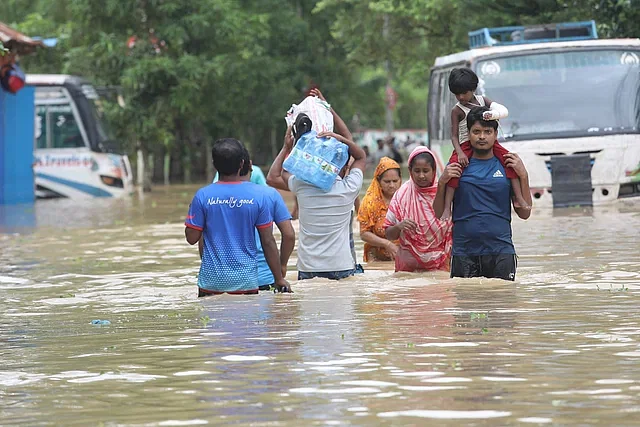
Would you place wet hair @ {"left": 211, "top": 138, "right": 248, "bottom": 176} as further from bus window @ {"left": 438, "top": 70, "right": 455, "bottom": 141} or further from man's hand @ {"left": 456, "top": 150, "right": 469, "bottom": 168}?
bus window @ {"left": 438, "top": 70, "right": 455, "bottom": 141}

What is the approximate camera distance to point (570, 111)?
2377 centimetres

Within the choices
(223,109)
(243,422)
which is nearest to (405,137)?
(223,109)

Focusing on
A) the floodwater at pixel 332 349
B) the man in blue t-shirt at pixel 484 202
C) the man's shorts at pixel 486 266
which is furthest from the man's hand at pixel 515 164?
the floodwater at pixel 332 349

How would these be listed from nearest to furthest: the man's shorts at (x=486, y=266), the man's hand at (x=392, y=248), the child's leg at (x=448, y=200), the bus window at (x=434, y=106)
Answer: the child's leg at (x=448, y=200) → the man's shorts at (x=486, y=266) → the man's hand at (x=392, y=248) → the bus window at (x=434, y=106)

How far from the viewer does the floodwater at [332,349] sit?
6.67 metres

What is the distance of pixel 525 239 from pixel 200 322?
27.0ft

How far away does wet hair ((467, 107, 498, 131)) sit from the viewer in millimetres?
10688

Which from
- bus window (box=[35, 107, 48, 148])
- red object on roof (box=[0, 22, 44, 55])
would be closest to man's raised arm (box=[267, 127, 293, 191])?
red object on roof (box=[0, 22, 44, 55])

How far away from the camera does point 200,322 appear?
32.9 ft

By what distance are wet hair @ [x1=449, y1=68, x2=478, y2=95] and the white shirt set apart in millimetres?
1574

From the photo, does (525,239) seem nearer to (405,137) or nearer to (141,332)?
(141,332)

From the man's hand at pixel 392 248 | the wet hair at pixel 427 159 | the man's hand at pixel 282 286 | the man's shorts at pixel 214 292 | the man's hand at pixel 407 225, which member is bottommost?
the man's shorts at pixel 214 292

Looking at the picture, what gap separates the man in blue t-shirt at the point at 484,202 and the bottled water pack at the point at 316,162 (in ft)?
3.01

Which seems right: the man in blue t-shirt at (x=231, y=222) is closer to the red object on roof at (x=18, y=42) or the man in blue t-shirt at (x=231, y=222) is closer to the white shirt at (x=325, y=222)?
the white shirt at (x=325, y=222)
